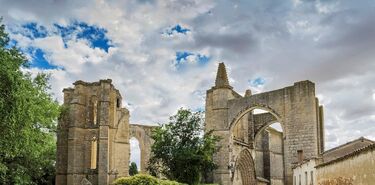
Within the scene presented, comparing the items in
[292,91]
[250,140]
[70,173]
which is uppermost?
[292,91]

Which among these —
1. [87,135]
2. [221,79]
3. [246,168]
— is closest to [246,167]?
[246,168]

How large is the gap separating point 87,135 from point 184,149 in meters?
6.93

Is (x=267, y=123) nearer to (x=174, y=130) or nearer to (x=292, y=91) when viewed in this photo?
(x=292, y=91)

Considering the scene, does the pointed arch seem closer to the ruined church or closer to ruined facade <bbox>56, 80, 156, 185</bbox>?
the ruined church

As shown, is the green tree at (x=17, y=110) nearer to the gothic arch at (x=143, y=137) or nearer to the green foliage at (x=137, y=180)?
the green foliage at (x=137, y=180)

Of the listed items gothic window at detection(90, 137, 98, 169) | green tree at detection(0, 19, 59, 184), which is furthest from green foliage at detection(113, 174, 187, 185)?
gothic window at detection(90, 137, 98, 169)

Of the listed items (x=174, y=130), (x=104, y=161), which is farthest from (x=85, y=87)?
(x=174, y=130)

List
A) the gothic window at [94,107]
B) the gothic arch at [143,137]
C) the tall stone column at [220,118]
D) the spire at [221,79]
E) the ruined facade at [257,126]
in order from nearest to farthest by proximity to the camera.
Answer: the ruined facade at [257,126]
the gothic window at [94,107]
the tall stone column at [220,118]
the spire at [221,79]
the gothic arch at [143,137]

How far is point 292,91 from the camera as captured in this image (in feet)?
85.4

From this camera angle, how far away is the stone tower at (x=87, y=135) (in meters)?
27.0

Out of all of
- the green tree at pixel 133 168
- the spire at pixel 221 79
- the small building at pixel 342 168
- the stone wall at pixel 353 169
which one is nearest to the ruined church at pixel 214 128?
the spire at pixel 221 79

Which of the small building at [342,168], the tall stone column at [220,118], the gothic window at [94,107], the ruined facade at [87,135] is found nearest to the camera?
the small building at [342,168]

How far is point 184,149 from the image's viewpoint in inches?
1003

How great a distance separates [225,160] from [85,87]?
10717 mm
